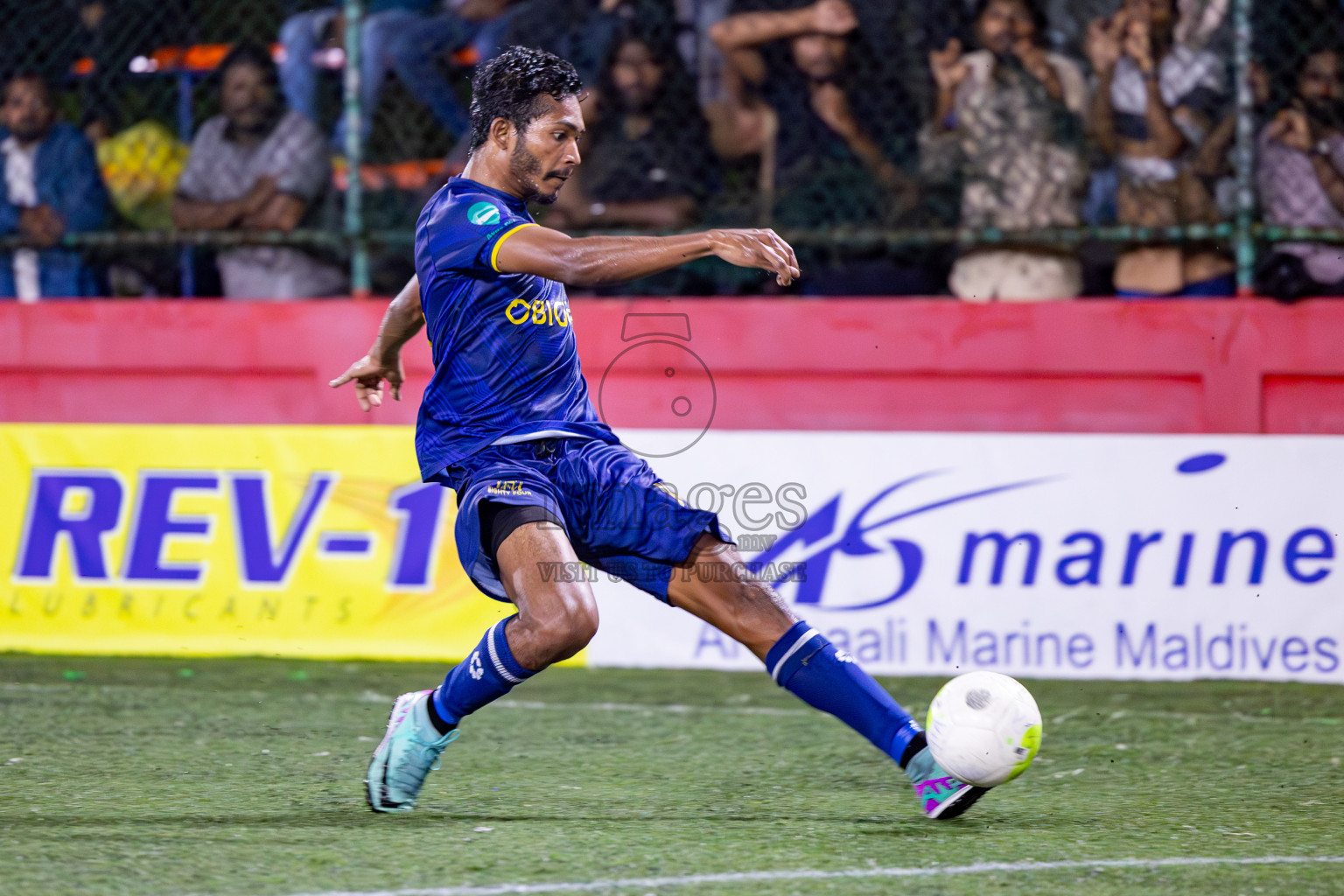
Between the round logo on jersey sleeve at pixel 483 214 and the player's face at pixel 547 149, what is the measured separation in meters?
0.15

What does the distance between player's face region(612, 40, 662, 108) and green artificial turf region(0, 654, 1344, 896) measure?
2782mm

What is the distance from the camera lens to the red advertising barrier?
720 cm

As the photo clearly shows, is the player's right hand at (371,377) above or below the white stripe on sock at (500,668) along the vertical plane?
above

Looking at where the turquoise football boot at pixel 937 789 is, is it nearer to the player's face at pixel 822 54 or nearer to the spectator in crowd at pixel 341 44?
the player's face at pixel 822 54

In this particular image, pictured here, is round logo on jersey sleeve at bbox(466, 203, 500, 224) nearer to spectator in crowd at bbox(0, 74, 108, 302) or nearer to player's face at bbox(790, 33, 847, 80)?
player's face at bbox(790, 33, 847, 80)

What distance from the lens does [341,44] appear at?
7934 mm

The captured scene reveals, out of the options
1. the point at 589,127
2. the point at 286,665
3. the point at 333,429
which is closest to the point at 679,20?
the point at 589,127

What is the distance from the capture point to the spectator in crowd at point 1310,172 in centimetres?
711

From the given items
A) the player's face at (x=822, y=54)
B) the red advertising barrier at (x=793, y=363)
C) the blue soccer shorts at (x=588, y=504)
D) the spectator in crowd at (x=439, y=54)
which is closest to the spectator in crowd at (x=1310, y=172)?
the red advertising barrier at (x=793, y=363)

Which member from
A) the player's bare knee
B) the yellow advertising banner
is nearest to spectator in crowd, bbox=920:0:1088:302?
the yellow advertising banner

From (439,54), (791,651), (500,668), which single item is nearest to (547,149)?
(500,668)

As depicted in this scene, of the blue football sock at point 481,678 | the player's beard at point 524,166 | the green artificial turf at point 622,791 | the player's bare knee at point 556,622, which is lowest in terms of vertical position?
the green artificial turf at point 622,791

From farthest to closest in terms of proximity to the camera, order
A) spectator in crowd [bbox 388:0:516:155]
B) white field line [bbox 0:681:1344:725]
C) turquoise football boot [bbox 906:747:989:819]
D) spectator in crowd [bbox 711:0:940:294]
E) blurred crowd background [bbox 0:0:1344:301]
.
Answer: spectator in crowd [bbox 388:0:516:155]
spectator in crowd [bbox 711:0:940:294]
blurred crowd background [bbox 0:0:1344:301]
white field line [bbox 0:681:1344:725]
turquoise football boot [bbox 906:747:989:819]

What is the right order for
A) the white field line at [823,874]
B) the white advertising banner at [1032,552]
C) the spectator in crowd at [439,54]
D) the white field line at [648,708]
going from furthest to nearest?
the spectator in crowd at [439,54] → the white advertising banner at [1032,552] → the white field line at [648,708] → the white field line at [823,874]
